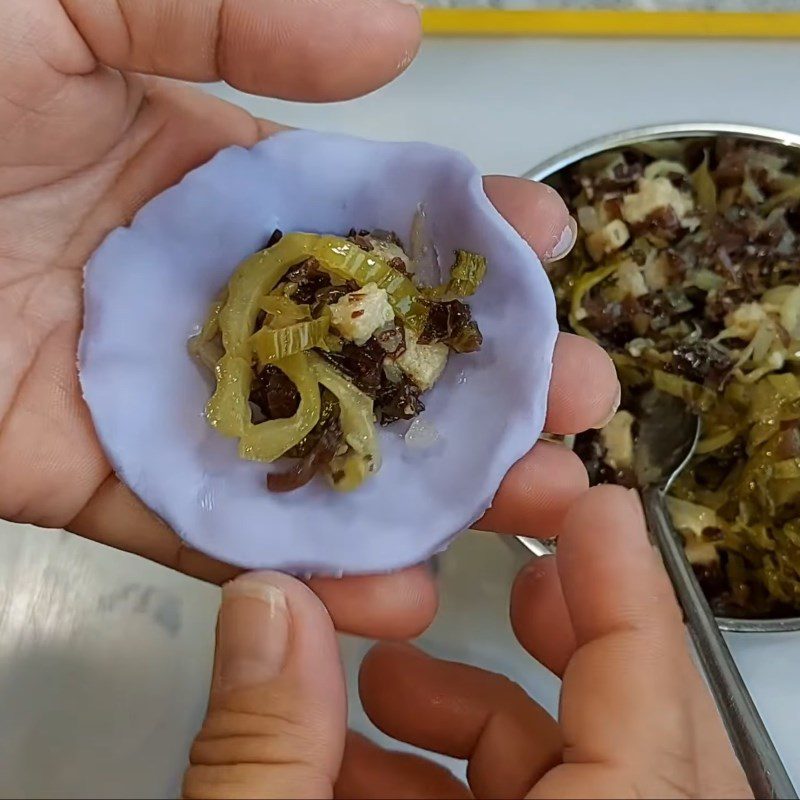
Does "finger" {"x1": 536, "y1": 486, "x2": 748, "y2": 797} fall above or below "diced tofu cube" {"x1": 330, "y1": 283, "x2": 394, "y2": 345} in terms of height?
below

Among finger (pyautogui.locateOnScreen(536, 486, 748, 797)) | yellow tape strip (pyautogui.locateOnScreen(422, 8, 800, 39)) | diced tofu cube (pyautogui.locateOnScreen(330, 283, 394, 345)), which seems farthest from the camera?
yellow tape strip (pyautogui.locateOnScreen(422, 8, 800, 39))

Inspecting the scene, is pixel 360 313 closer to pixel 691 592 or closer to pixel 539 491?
pixel 539 491

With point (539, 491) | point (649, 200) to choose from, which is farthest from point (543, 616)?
point (649, 200)

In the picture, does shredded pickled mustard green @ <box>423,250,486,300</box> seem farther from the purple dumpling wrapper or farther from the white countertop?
the white countertop

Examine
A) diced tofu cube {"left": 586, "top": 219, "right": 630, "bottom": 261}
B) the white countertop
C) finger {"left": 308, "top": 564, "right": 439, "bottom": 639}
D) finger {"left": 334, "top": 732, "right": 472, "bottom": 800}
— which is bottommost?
the white countertop

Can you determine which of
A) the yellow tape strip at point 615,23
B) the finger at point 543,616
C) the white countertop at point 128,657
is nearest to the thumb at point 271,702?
the finger at point 543,616

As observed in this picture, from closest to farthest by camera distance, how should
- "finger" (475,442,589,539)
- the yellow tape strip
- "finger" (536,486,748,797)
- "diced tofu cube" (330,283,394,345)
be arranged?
1. "finger" (536,486,748,797)
2. "diced tofu cube" (330,283,394,345)
3. "finger" (475,442,589,539)
4. the yellow tape strip

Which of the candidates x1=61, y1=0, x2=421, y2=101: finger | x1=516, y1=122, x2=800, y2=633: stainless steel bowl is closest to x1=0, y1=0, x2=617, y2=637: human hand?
x1=61, y1=0, x2=421, y2=101: finger
